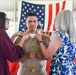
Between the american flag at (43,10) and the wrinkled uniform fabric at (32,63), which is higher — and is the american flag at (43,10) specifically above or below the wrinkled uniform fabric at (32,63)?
above

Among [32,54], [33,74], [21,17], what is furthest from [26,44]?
[21,17]

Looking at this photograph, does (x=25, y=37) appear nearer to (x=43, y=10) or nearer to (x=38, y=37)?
(x=38, y=37)

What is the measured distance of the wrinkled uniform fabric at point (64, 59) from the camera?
4.35 feet

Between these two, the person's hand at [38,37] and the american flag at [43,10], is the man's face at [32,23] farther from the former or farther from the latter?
the american flag at [43,10]

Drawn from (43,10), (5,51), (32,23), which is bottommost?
(5,51)

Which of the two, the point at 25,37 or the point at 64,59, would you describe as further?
the point at 25,37

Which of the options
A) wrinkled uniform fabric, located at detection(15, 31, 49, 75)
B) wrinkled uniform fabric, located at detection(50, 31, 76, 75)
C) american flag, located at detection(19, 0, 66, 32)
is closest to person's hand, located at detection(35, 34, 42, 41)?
wrinkled uniform fabric, located at detection(15, 31, 49, 75)

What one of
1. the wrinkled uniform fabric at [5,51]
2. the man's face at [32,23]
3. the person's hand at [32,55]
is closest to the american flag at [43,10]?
the man's face at [32,23]

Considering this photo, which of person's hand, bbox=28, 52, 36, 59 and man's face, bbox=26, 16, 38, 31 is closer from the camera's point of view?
person's hand, bbox=28, 52, 36, 59

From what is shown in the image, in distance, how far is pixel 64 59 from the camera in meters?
1.34

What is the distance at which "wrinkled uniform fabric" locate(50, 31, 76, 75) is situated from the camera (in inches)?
52.2

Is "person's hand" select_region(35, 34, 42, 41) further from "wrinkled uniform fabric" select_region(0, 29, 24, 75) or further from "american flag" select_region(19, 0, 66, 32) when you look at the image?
"american flag" select_region(19, 0, 66, 32)

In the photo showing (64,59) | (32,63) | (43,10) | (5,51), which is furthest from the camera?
(43,10)

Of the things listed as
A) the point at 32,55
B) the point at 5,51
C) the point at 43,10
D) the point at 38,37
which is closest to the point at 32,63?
the point at 32,55
